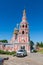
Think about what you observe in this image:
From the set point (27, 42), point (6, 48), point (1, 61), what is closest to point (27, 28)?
point (27, 42)

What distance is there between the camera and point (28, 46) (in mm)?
54781

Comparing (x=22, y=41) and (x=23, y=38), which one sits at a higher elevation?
(x=23, y=38)

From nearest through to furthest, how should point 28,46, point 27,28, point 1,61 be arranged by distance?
point 1,61 → point 28,46 → point 27,28

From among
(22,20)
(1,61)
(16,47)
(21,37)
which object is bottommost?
(1,61)

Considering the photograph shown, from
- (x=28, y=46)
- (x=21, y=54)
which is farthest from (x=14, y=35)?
(x=21, y=54)

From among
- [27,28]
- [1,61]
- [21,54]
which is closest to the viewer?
[1,61]

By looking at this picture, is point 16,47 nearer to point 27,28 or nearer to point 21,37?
point 21,37

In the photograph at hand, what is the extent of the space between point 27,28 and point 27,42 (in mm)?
5710

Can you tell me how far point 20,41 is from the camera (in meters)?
56.9

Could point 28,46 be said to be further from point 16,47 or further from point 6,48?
point 6,48

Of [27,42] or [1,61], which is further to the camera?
[27,42]

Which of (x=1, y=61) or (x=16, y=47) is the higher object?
(x=16, y=47)

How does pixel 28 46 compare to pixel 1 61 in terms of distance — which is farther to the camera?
pixel 28 46

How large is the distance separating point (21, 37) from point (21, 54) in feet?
72.3
